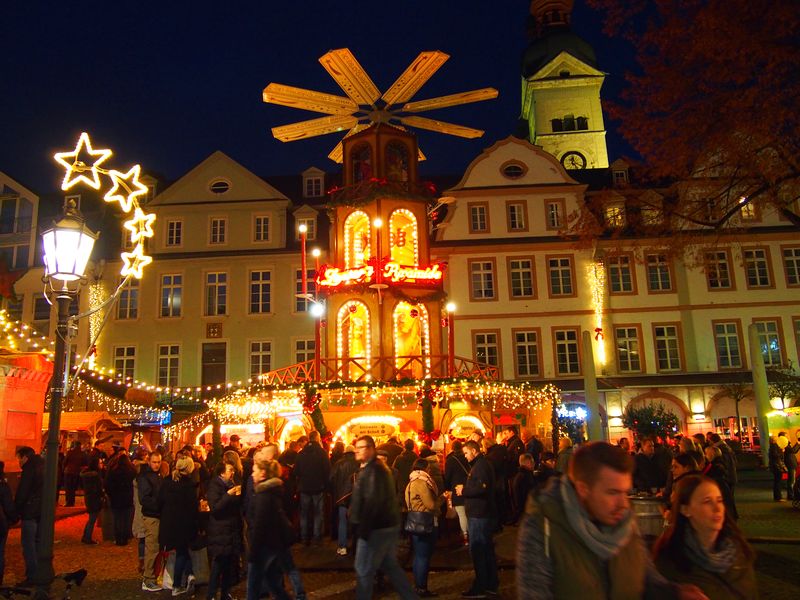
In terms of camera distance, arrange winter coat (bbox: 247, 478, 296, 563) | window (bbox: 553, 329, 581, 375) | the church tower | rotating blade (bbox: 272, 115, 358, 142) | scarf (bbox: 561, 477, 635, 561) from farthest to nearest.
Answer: the church tower → window (bbox: 553, 329, 581, 375) → rotating blade (bbox: 272, 115, 358, 142) → winter coat (bbox: 247, 478, 296, 563) → scarf (bbox: 561, 477, 635, 561)

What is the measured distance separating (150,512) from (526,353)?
2293cm

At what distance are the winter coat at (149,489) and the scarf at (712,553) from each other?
23.6 feet

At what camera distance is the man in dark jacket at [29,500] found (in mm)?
9266

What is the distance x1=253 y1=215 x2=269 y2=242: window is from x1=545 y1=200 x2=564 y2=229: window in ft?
40.3

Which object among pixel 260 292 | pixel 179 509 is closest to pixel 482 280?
pixel 260 292

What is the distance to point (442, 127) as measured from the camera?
76.9 ft

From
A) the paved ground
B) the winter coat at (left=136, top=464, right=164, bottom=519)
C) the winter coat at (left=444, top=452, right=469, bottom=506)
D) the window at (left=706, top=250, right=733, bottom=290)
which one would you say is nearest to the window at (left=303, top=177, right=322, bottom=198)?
the window at (left=706, top=250, right=733, bottom=290)

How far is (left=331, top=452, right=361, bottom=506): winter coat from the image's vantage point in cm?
1139

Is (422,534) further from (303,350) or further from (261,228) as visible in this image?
(261,228)

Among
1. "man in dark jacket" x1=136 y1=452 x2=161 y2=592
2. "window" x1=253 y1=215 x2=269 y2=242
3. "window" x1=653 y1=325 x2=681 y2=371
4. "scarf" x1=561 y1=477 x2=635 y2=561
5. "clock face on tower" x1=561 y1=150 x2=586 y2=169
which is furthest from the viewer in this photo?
"clock face on tower" x1=561 y1=150 x2=586 y2=169

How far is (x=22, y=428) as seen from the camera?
14242mm

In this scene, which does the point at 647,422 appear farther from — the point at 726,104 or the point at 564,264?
the point at 726,104

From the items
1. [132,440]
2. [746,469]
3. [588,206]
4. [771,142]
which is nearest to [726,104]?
[771,142]

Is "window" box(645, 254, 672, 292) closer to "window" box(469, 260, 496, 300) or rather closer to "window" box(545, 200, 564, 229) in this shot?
"window" box(545, 200, 564, 229)
